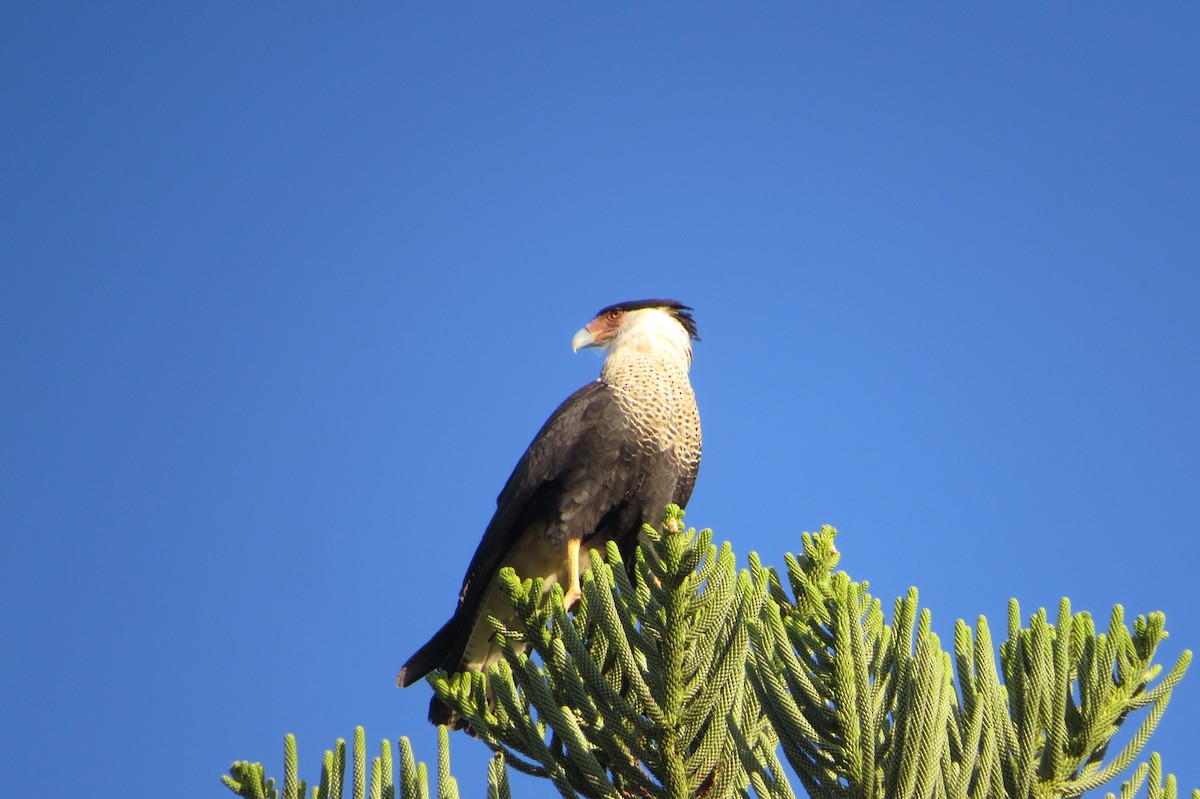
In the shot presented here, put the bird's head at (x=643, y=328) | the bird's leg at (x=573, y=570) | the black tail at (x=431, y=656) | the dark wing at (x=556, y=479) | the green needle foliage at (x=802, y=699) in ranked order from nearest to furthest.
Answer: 1. the green needle foliage at (x=802, y=699)
2. the black tail at (x=431, y=656)
3. the bird's leg at (x=573, y=570)
4. the dark wing at (x=556, y=479)
5. the bird's head at (x=643, y=328)

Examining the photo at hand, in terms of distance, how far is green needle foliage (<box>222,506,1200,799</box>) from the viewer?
2258mm

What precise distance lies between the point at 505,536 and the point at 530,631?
115 inches

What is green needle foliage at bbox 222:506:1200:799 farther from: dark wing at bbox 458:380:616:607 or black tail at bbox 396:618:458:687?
dark wing at bbox 458:380:616:607

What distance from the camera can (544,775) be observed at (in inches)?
105

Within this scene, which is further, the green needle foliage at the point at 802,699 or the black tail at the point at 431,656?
the black tail at the point at 431,656

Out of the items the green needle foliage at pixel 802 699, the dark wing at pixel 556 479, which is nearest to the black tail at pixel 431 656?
the dark wing at pixel 556 479

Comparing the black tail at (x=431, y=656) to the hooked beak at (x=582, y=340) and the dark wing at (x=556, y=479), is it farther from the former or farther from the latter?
the hooked beak at (x=582, y=340)

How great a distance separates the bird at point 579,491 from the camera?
18.1 ft

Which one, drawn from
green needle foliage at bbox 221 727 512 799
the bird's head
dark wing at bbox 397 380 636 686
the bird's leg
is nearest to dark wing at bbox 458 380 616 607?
dark wing at bbox 397 380 636 686

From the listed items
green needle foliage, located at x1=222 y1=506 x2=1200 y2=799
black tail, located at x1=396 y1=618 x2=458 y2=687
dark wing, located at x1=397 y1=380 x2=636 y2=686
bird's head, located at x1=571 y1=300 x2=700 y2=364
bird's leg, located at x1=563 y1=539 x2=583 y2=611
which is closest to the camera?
green needle foliage, located at x1=222 y1=506 x2=1200 y2=799

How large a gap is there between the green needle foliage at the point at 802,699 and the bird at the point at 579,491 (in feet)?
8.96

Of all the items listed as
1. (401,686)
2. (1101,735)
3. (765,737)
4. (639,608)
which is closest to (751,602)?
(639,608)

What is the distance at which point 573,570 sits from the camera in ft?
18.0

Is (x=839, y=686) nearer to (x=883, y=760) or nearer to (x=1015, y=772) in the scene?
(x=883, y=760)
